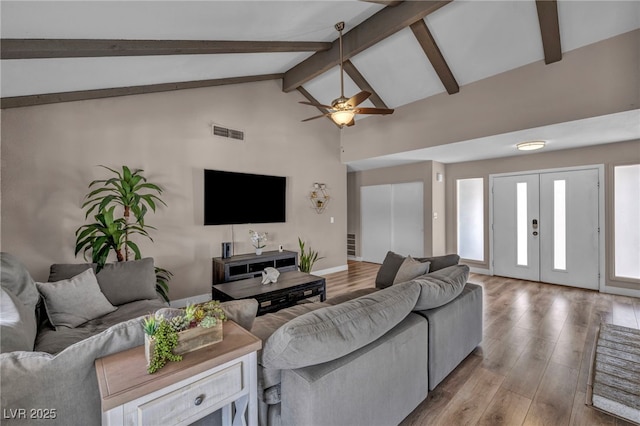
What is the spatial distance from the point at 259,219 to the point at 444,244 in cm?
412

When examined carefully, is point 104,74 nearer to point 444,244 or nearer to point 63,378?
point 63,378

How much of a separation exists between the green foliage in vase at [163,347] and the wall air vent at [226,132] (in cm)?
366

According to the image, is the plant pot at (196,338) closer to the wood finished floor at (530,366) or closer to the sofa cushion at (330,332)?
the sofa cushion at (330,332)

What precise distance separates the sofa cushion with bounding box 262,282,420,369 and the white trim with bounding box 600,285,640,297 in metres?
4.83

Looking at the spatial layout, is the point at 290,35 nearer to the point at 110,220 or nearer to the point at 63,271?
→ the point at 110,220

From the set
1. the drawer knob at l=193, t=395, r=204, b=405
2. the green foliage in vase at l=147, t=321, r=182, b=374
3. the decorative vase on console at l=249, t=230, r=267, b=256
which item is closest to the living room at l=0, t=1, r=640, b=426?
the decorative vase on console at l=249, t=230, r=267, b=256

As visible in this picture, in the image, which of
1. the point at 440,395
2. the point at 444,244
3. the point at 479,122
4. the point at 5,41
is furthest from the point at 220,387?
the point at 444,244

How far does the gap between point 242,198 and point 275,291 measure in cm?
200

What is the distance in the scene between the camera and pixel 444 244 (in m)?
6.14

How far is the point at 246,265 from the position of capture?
407 cm

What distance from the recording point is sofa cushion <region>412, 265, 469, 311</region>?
72.9 inches

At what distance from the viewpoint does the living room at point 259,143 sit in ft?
9.36

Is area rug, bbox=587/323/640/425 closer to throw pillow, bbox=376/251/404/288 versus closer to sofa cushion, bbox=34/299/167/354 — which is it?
throw pillow, bbox=376/251/404/288

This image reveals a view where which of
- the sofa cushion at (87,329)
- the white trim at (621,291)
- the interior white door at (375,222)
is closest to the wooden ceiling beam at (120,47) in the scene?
the sofa cushion at (87,329)
